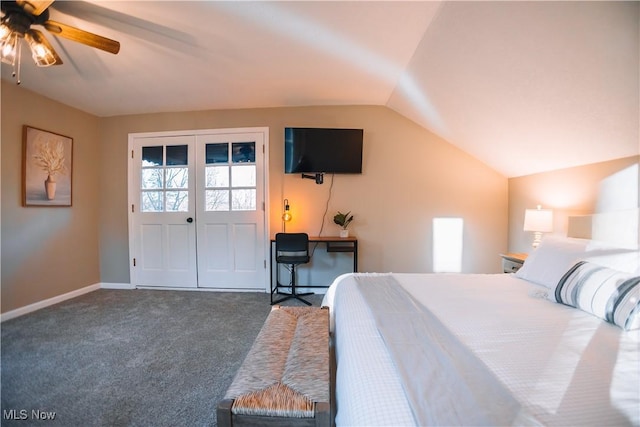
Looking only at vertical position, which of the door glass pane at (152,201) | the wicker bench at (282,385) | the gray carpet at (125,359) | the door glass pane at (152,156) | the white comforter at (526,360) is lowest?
the gray carpet at (125,359)

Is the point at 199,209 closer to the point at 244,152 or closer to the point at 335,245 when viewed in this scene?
the point at 244,152

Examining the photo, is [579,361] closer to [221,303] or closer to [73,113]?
[221,303]

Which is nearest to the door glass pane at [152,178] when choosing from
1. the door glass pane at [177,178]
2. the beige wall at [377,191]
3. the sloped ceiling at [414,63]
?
the door glass pane at [177,178]

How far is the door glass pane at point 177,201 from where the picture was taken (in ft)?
11.5

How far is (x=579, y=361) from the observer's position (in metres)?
0.87

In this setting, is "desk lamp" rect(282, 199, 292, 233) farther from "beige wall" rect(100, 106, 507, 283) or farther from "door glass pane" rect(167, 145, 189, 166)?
"door glass pane" rect(167, 145, 189, 166)

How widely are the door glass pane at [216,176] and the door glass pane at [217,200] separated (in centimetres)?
10

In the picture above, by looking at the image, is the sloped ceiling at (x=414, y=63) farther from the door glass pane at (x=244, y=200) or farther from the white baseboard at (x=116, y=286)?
the white baseboard at (x=116, y=286)

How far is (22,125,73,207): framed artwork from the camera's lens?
278cm

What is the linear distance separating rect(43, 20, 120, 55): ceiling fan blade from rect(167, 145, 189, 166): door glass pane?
1734mm

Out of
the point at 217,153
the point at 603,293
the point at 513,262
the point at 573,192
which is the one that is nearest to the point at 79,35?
the point at 217,153

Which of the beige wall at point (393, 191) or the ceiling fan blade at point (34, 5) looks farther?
the beige wall at point (393, 191)

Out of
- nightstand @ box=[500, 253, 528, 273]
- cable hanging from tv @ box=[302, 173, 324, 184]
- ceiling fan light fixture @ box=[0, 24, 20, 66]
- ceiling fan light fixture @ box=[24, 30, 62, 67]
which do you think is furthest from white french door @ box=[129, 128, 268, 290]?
nightstand @ box=[500, 253, 528, 273]

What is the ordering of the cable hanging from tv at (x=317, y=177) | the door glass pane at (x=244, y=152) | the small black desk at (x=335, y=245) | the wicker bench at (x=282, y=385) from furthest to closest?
the door glass pane at (x=244, y=152) < the cable hanging from tv at (x=317, y=177) < the small black desk at (x=335, y=245) < the wicker bench at (x=282, y=385)
